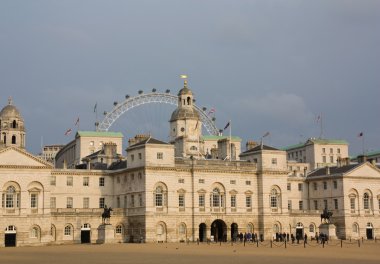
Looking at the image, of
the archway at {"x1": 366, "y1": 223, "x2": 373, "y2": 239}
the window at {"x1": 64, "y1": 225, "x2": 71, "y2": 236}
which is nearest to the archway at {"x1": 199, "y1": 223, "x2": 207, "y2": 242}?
the window at {"x1": 64, "y1": 225, "x2": 71, "y2": 236}

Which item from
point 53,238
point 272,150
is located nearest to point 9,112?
point 53,238

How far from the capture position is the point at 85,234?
94.6m

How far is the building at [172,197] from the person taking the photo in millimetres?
89750

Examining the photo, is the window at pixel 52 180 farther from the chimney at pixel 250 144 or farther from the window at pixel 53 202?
the chimney at pixel 250 144

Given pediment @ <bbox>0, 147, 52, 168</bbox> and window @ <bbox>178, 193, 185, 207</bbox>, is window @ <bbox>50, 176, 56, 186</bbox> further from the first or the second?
window @ <bbox>178, 193, 185, 207</bbox>

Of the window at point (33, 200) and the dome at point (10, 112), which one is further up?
the dome at point (10, 112)

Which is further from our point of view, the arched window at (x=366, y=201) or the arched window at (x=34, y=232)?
the arched window at (x=366, y=201)

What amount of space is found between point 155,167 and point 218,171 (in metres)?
10.2


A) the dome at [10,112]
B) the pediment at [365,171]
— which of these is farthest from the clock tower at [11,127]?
the pediment at [365,171]

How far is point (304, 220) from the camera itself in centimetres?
11106

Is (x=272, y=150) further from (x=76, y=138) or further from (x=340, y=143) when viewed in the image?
(x=340, y=143)

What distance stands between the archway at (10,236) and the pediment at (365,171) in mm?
50879

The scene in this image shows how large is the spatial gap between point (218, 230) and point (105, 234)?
19780mm

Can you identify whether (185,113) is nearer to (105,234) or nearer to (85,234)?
(85,234)
